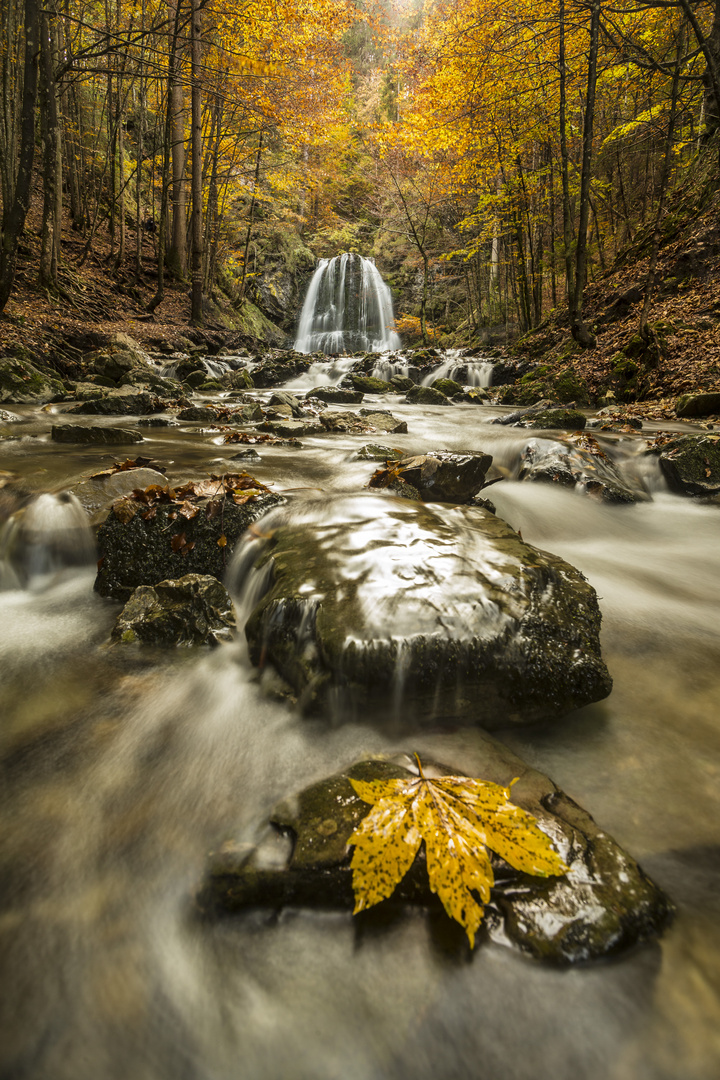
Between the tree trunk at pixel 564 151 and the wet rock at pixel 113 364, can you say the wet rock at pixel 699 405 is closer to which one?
the tree trunk at pixel 564 151

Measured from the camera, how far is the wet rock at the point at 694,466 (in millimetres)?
5074

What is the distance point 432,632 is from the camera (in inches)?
78.4

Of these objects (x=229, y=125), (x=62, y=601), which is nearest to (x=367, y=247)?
(x=229, y=125)

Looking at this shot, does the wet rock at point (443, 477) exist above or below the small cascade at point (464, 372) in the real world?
below

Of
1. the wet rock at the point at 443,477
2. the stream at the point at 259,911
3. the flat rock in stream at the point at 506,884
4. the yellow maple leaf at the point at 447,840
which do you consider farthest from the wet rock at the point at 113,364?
the yellow maple leaf at the point at 447,840

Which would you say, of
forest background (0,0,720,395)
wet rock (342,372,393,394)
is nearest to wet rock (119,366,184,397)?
forest background (0,0,720,395)

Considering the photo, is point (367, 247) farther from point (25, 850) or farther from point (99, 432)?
point (25, 850)

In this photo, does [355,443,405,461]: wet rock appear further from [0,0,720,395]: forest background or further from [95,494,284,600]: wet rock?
[0,0,720,395]: forest background

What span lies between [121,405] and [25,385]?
6.44 feet

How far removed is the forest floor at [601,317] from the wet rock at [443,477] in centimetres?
518

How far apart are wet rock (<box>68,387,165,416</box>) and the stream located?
18.0ft

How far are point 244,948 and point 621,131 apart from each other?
16554mm

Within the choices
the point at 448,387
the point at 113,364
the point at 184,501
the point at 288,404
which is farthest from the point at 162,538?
the point at 448,387

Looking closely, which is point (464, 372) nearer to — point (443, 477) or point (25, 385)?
point (25, 385)
